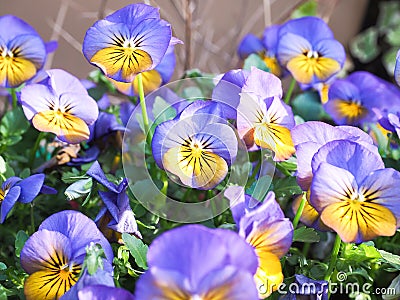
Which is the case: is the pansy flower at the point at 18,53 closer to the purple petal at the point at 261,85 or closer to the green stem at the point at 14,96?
the green stem at the point at 14,96

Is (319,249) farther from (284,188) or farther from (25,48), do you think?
(25,48)

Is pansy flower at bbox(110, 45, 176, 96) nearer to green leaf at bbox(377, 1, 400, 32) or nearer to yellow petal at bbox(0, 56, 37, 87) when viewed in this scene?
yellow petal at bbox(0, 56, 37, 87)

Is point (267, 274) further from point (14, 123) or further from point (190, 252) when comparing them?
point (14, 123)

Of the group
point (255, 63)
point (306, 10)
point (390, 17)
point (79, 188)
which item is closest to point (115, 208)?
point (79, 188)

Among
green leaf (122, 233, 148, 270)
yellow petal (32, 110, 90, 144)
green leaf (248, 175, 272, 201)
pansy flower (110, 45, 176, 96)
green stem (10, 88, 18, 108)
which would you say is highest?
pansy flower (110, 45, 176, 96)

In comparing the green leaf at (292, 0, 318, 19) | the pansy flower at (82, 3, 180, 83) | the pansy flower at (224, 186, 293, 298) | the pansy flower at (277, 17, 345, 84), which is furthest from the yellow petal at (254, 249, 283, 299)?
the green leaf at (292, 0, 318, 19)

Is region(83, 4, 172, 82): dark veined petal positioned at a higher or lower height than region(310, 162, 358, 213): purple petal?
higher

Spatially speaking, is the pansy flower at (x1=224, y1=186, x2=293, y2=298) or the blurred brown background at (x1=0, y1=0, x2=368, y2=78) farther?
the blurred brown background at (x1=0, y1=0, x2=368, y2=78)

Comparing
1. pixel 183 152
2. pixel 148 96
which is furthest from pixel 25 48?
pixel 183 152
